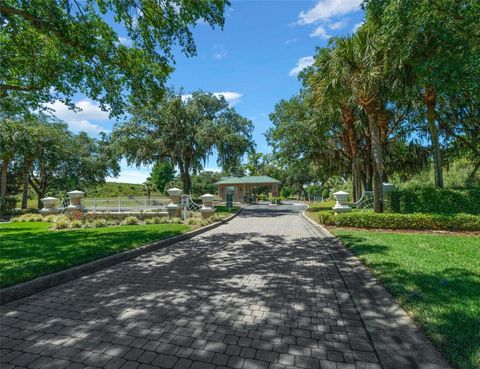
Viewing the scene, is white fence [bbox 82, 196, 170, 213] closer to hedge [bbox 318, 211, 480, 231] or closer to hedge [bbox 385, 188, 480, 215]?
hedge [bbox 318, 211, 480, 231]

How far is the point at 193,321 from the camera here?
132 inches

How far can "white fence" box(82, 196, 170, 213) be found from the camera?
17281mm

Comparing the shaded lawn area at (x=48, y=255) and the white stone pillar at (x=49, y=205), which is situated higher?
the white stone pillar at (x=49, y=205)

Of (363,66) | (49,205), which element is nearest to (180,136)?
(49,205)

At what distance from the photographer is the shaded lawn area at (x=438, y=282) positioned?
2658 mm

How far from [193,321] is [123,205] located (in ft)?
53.4

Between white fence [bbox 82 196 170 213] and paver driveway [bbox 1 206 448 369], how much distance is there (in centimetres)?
1213

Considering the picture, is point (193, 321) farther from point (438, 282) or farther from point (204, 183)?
point (204, 183)

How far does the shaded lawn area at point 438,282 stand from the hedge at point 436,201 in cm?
361

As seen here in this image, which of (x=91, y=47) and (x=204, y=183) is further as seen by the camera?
(x=204, y=183)

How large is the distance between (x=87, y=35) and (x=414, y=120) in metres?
19.4

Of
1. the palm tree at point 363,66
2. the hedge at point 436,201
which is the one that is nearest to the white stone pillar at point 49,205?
the palm tree at point 363,66

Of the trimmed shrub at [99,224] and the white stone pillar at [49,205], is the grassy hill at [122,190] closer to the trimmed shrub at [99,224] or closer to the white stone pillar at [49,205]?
the white stone pillar at [49,205]

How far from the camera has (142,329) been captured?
10.4 feet
